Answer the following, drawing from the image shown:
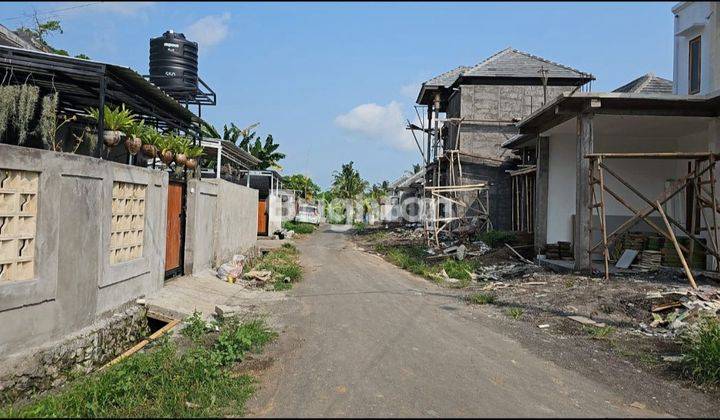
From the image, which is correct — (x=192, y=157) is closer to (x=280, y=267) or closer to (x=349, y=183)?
(x=280, y=267)

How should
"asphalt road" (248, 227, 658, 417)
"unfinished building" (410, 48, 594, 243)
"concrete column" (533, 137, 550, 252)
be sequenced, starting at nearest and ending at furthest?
1. "asphalt road" (248, 227, 658, 417)
2. "concrete column" (533, 137, 550, 252)
3. "unfinished building" (410, 48, 594, 243)

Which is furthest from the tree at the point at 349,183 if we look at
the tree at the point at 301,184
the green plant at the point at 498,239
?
the green plant at the point at 498,239

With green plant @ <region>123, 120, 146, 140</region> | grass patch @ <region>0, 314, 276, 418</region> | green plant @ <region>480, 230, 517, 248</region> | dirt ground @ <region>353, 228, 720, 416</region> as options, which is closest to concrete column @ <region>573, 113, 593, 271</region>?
dirt ground @ <region>353, 228, 720, 416</region>

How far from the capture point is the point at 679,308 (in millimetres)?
9031

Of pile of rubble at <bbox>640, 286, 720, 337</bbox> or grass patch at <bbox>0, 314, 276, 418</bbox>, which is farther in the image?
pile of rubble at <bbox>640, 286, 720, 337</bbox>

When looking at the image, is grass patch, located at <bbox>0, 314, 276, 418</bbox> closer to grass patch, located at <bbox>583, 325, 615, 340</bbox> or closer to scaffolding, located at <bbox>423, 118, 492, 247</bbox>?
grass patch, located at <bbox>583, 325, 615, 340</bbox>

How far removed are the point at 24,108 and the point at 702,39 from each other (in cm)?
1428

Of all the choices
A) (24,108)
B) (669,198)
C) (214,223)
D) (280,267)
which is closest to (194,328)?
(24,108)

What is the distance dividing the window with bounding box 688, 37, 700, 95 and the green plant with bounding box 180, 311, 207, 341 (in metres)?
12.6

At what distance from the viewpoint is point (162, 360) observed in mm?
6410

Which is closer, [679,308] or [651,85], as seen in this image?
[679,308]

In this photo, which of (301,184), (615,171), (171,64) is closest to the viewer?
(171,64)

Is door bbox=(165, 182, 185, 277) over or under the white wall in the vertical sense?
under

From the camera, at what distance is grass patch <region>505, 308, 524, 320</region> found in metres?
9.46
